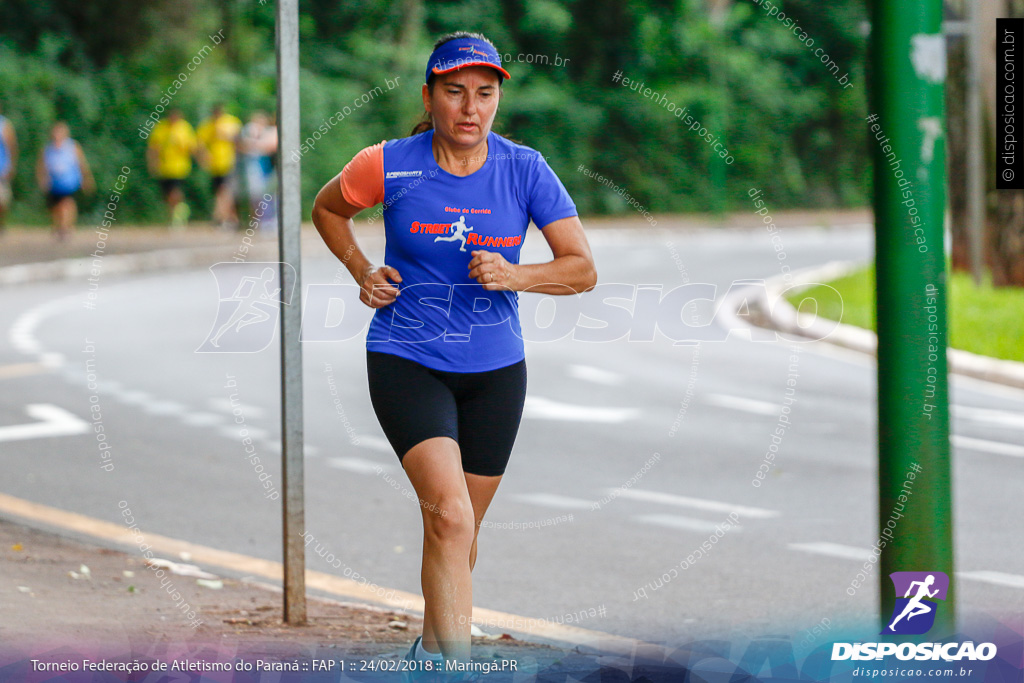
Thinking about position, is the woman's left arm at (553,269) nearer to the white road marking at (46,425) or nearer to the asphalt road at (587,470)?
the asphalt road at (587,470)

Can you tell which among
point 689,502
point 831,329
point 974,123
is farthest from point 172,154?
point 689,502

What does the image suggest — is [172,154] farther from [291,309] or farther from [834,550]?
[291,309]

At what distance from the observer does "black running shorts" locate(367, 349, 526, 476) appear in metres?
4.16

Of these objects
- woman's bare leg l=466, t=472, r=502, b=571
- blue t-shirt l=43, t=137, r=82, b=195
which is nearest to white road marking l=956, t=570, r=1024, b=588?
woman's bare leg l=466, t=472, r=502, b=571

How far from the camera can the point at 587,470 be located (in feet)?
27.9

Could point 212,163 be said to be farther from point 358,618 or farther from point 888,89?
point 888,89

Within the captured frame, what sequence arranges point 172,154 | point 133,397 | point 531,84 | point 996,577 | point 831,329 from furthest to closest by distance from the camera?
1. point 531,84
2. point 172,154
3. point 831,329
4. point 133,397
5. point 996,577

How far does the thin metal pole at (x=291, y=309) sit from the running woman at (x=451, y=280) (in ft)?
1.89

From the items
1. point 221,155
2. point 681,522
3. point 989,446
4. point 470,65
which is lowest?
point 681,522

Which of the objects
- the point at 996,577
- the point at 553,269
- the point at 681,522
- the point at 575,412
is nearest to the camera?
the point at 553,269

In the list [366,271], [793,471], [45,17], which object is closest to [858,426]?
[793,471]

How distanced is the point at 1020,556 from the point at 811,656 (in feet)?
8.01

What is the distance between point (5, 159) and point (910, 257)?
72.2ft

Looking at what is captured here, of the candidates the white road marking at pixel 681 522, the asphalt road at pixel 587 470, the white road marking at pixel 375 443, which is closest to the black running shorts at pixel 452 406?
the asphalt road at pixel 587 470
